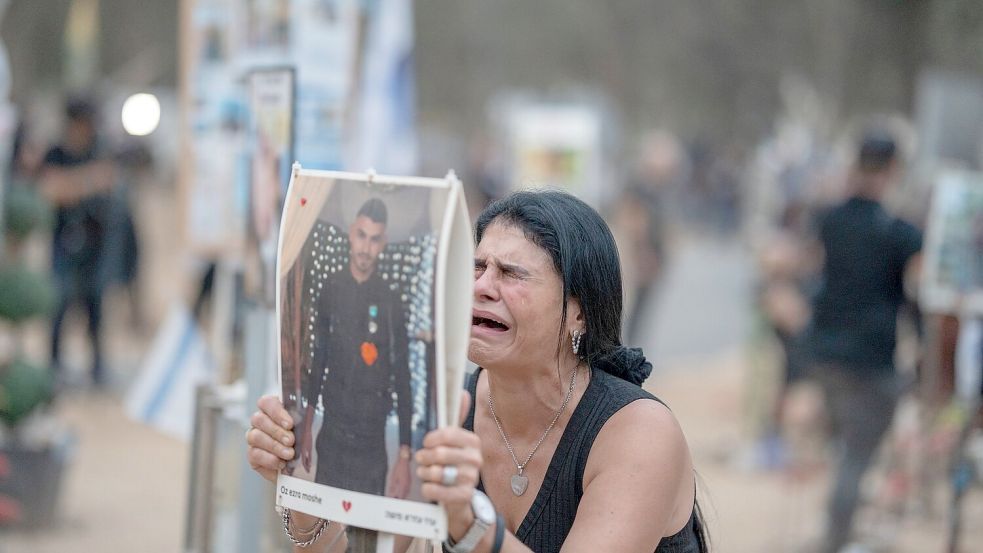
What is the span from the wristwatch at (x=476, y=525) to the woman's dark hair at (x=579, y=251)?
549 millimetres

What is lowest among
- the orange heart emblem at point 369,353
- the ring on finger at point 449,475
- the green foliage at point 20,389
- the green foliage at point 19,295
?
the green foliage at point 20,389

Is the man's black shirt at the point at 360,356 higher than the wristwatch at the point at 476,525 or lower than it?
higher

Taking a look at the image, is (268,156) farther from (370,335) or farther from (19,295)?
(19,295)

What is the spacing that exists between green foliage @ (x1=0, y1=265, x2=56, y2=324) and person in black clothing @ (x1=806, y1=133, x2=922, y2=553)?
357 centimetres

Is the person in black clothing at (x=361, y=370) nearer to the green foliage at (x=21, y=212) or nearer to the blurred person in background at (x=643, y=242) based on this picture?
the green foliage at (x=21, y=212)

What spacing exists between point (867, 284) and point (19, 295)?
3.82 meters

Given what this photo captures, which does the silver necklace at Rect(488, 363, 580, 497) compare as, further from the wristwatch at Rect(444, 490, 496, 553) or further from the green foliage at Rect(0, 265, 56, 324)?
the green foliage at Rect(0, 265, 56, 324)

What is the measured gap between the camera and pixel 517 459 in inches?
98.7

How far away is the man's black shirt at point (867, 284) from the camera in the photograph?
5.36 metres

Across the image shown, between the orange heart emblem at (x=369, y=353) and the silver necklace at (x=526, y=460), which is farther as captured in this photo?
the silver necklace at (x=526, y=460)

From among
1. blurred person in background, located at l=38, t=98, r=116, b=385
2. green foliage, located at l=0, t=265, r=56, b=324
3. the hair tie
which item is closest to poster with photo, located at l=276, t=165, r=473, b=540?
the hair tie

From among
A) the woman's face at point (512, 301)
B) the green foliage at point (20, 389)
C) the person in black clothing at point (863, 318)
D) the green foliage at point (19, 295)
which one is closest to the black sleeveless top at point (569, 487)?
the woman's face at point (512, 301)

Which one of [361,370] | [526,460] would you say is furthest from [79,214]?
[361,370]

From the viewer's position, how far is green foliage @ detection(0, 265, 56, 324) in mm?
5816
